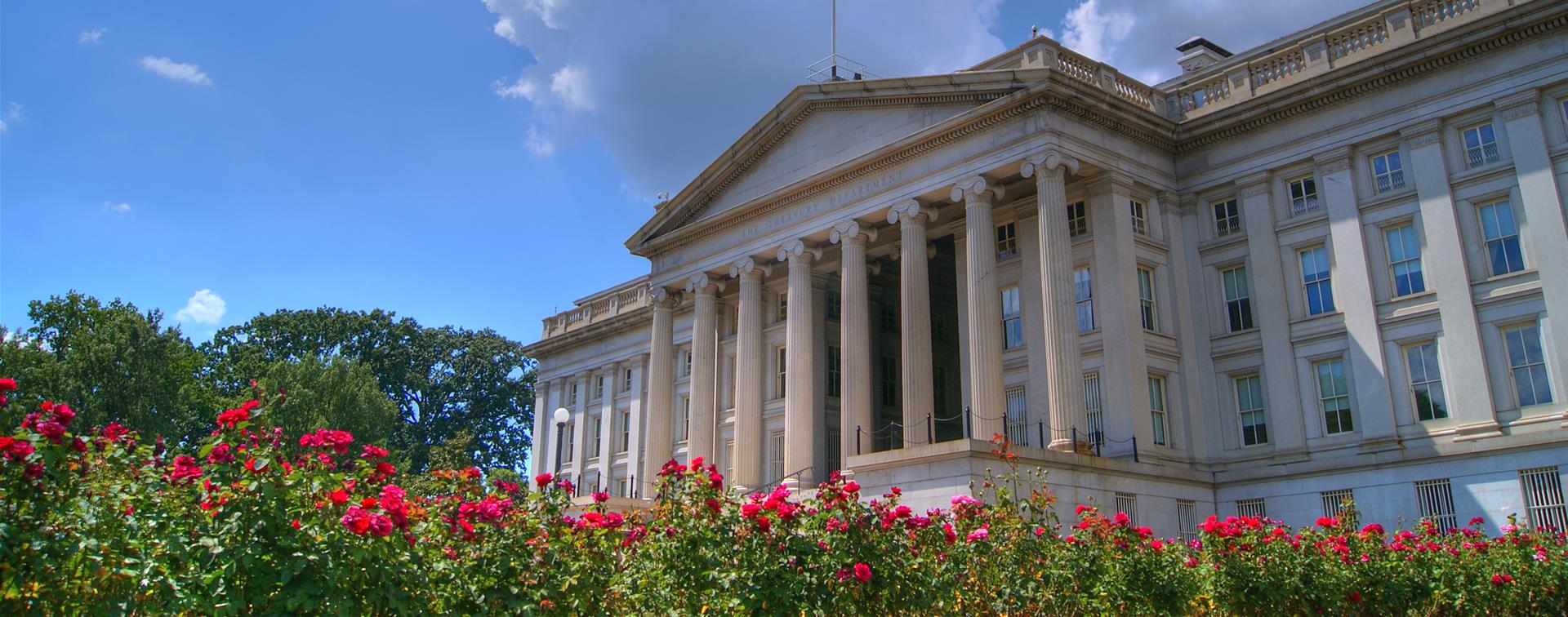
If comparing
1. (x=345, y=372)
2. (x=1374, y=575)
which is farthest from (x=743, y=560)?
(x=345, y=372)

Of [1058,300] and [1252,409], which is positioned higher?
[1058,300]

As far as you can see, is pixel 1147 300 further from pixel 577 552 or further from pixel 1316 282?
pixel 577 552

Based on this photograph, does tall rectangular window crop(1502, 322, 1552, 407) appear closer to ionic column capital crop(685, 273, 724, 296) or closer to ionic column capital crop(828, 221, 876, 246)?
ionic column capital crop(828, 221, 876, 246)

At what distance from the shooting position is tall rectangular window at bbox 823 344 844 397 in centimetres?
4003

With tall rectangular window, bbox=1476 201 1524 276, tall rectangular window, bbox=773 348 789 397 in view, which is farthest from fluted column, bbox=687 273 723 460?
tall rectangular window, bbox=1476 201 1524 276

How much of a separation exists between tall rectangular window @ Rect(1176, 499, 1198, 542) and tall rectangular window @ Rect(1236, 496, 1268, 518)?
1.11 m

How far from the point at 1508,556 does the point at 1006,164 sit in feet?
52.2

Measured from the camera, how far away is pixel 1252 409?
29.2 meters

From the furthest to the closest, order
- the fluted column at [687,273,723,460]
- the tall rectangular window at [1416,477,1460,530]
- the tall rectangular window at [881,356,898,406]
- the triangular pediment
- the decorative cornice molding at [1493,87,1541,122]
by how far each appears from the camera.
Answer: the tall rectangular window at [881,356,898,406], the fluted column at [687,273,723,460], the triangular pediment, the decorative cornice molding at [1493,87,1541,122], the tall rectangular window at [1416,477,1460,530]

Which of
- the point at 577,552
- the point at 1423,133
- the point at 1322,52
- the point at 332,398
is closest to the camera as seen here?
the point at 577,552

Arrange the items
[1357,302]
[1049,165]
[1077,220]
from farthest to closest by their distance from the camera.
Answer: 1. [1077,220]
2. [1049,165]
3. [1357,302]

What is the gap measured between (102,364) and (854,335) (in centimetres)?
3399

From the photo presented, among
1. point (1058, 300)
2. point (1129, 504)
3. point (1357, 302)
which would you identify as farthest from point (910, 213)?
point (1357, 302)

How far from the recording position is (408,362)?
80625mm
